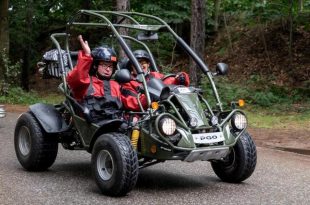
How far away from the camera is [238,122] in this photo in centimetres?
650

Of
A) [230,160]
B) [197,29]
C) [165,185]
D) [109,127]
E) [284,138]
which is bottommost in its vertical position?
[284,138]

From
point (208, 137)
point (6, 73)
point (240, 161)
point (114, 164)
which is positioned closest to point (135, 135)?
point (114, 164)

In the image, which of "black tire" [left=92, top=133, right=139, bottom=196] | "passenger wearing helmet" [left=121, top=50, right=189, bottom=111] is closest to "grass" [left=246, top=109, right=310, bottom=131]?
"passenger wearing helmet" [left=121, top=50, right=189, bottom=111]

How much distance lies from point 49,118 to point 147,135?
1.84 meters

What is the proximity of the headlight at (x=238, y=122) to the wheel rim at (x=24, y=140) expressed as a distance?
2.85m

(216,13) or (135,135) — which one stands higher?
(216,13)

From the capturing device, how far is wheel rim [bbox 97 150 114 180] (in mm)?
6215

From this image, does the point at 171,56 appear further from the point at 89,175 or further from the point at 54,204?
the point at 54,204

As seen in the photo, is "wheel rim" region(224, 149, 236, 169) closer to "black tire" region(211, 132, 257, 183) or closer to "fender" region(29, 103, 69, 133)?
"black tire" region(211, 132, 257, 183)

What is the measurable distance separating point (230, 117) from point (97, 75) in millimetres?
1815

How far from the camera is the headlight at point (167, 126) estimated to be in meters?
5.89

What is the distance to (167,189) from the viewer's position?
21.6 ft

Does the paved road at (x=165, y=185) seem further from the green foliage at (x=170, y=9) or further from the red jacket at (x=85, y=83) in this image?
the green foliage at (x=170, y=9)

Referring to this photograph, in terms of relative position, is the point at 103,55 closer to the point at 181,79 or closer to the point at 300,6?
the point at 181,79
